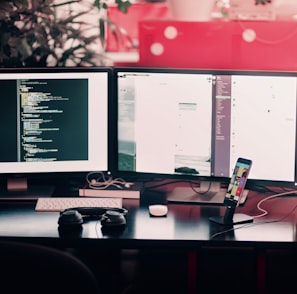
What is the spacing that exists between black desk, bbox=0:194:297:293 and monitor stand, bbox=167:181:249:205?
92 mm

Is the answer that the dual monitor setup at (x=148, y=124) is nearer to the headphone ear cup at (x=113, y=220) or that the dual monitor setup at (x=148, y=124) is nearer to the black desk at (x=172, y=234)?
the black desk at (x=172, y=234)

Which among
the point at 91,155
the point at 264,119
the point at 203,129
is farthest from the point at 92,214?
the point at 264,119

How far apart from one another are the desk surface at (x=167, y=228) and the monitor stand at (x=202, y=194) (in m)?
0.03

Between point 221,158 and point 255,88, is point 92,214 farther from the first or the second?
point 255,88

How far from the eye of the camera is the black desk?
1828 millimetres

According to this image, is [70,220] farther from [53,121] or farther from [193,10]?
[193,10]

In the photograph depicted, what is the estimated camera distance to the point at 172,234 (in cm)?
187

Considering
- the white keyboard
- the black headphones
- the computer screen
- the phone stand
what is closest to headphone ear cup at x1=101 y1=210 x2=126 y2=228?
the black headphones

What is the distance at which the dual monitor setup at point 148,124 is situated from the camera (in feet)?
7.02

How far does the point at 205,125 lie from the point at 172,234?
0.47 metres

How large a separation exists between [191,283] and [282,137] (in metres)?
0.59

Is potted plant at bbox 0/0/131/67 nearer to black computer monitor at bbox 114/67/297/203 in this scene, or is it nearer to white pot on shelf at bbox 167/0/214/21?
white pot on shelf at bbox 167/0/214/21

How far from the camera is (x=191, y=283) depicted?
1.87 m

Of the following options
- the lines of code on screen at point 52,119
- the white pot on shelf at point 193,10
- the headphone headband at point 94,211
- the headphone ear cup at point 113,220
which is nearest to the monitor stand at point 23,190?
the lines of code on screen at point 52,119
